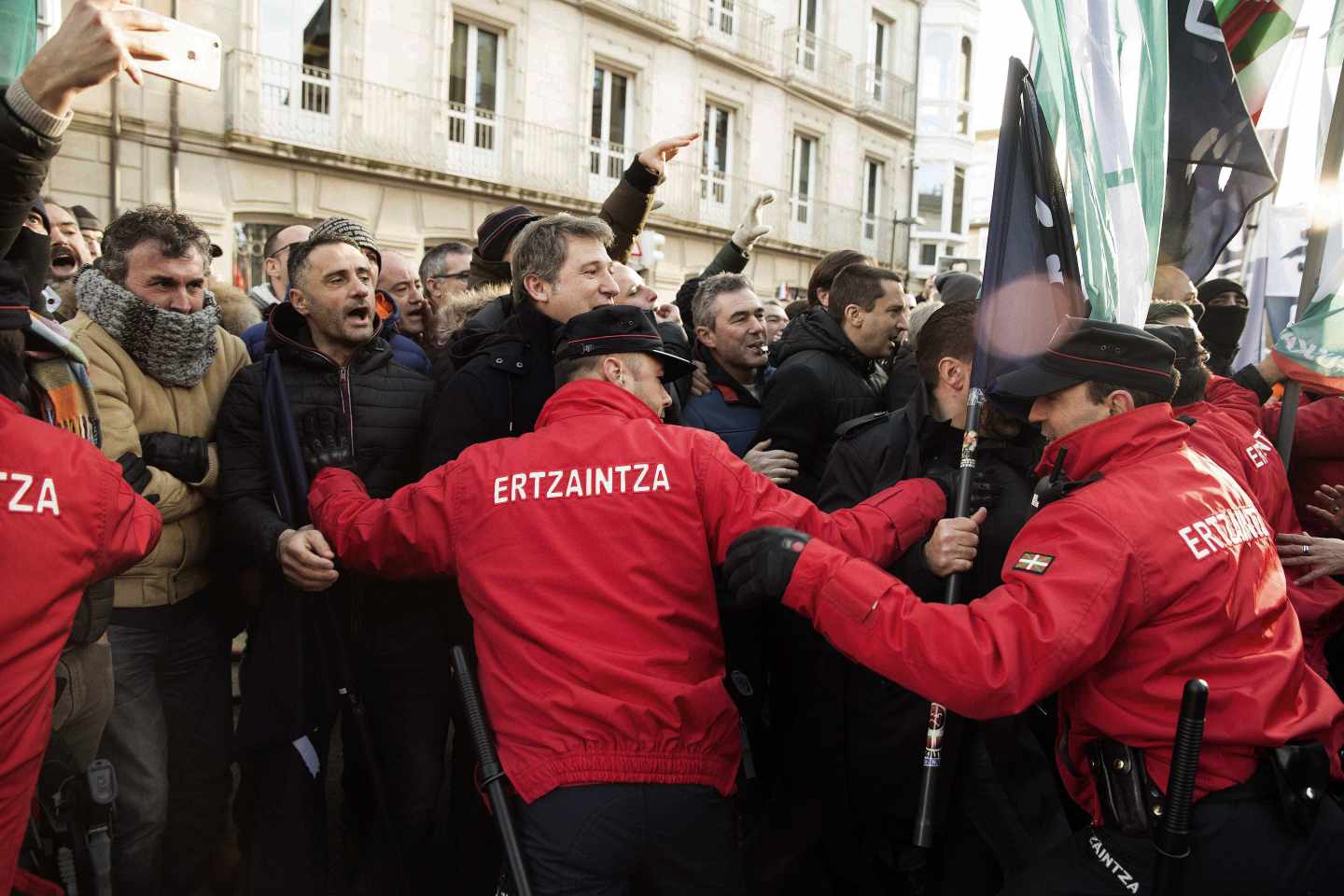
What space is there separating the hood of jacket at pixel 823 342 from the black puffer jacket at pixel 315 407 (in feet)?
5.02

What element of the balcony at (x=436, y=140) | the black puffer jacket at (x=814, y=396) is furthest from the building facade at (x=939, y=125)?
the black puffer jacket at (x=814, y=396)

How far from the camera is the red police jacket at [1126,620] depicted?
198 centimetres

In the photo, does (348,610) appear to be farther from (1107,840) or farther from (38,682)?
(1107,840)

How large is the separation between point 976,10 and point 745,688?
26.3m

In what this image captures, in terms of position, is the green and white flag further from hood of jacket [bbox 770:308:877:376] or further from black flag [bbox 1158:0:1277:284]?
hood of jacket [bbox 770:308:877:376]

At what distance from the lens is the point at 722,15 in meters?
19.7

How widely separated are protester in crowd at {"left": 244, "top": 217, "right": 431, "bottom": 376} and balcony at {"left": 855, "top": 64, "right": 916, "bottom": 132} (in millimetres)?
20666

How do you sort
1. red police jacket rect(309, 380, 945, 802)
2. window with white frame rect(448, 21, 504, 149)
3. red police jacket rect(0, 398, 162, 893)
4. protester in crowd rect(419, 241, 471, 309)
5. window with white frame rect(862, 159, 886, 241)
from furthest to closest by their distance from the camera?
1. window with white frame rect(862, 159, 886, 241)
2. window with white frame rect(448, 21, 504, 149)
3. protester in crowd rect(419, 241, 471, 309)
4. red police jacket rect(309, 380, 945, 802)
5. red police jacket rect(0, 398, 162, 893)

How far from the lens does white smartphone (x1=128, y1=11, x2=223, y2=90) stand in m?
2.00

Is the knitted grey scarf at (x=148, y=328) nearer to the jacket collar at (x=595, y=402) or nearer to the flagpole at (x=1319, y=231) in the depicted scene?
the jacket collar at (x=595, y=402)

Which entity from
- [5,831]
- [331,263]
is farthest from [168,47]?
[5,831]

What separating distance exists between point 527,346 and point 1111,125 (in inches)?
73.7

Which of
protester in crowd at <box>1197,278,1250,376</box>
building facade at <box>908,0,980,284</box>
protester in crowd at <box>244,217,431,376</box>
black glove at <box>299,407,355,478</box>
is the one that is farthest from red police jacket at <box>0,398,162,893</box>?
building facade at <box>908,0,980,284</box>

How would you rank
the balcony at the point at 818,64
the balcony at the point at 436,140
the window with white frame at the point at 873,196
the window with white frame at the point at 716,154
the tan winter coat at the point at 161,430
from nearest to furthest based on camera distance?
the tan winter coat at the point at 161,430
the balcony at the point at 436,140
the window with white frame at the point at 716,154
the balcony at the point at 818,64
the window with white frame at the point at 873,196
